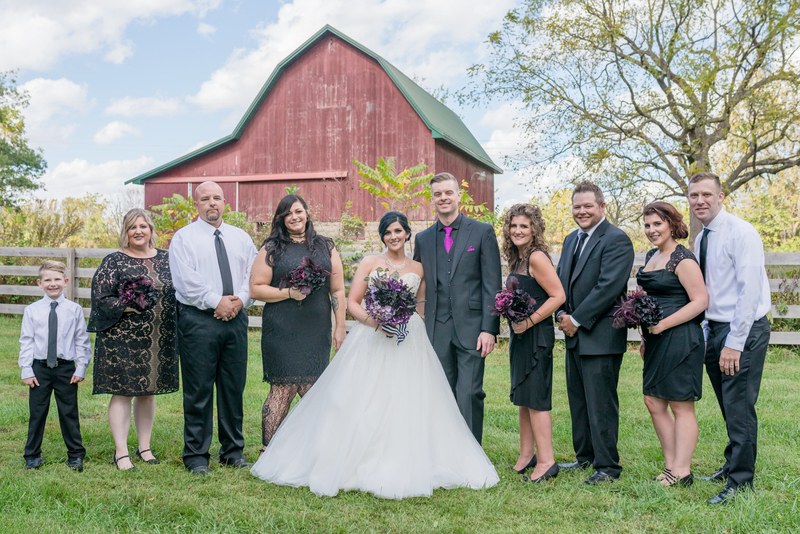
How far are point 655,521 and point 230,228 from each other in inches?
156

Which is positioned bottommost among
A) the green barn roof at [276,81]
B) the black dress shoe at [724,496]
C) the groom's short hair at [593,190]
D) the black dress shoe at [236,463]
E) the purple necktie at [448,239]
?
the black dress shoe at [236,463]

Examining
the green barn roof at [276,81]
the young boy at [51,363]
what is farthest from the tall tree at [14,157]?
the young boy at [51,363]

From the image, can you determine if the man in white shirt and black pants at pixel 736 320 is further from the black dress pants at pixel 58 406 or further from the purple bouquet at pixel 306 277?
the black dress pants at pixel 58 406

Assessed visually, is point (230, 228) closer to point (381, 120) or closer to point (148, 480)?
point (148, 480)

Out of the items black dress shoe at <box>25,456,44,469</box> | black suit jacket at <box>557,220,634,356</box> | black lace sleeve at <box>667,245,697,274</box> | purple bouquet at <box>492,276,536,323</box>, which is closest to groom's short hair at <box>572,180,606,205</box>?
black suit jacket at <box>557,220,634,356</box>

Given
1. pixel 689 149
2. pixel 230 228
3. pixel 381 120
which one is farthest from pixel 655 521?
pixel 381 120

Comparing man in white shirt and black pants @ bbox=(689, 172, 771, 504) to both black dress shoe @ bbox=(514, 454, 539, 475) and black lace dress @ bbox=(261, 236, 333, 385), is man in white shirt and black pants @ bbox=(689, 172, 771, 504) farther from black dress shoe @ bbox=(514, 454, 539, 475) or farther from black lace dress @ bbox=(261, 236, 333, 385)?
black lace dress @ bbox=(261, 236, 333, 385)

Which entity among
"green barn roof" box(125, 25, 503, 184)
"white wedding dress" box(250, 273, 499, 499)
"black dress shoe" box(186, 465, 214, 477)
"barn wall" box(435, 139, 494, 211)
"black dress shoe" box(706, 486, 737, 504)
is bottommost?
"black dress shoe" box(186, 465, 214, 477)

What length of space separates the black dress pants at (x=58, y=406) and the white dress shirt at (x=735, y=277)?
5.04 meters

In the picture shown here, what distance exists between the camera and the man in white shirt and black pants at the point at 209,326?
4.86 m

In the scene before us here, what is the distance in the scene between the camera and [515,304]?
450 centimetres

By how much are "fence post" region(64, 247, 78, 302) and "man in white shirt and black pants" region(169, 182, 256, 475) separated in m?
9.22

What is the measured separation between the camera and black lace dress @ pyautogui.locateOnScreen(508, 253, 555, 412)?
467cm

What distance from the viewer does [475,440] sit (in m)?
4.72
